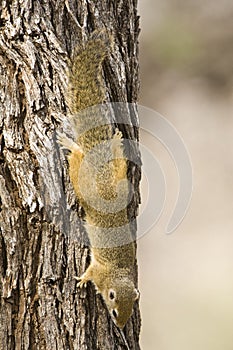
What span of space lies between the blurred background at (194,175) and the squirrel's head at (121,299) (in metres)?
2.12

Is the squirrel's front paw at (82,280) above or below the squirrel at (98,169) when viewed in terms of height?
below

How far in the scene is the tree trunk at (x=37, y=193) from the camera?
2047 millimetres

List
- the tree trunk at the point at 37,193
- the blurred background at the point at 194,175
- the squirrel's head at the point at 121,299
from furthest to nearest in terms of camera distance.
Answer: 1. the blurred background at the point at 194,175
2. the squirrel's head at the point at 121,299
3. the tree trunk at the point at 37,193

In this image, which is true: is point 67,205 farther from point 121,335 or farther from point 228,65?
point 228,65

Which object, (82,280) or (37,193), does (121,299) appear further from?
(37,193)

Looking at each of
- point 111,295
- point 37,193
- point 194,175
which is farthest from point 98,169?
point 194,175

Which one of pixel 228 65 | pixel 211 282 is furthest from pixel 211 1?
pixel 211 282

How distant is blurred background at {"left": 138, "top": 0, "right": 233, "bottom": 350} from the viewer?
4754mm

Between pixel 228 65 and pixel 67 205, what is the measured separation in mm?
4012

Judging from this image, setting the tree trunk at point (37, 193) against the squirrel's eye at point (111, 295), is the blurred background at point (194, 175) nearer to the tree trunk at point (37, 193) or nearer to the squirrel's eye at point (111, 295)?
the squirrel's eye at point (111, 295)

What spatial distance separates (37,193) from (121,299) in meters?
0.44

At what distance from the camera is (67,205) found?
2080 millimetres

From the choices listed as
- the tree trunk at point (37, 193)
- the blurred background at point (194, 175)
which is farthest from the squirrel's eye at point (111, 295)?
the blurred background at point (194, 175)


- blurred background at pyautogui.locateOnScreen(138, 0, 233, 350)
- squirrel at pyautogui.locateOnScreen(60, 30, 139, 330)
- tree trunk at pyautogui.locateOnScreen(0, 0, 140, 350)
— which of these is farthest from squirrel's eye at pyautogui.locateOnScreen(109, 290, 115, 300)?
blurred background at pyautogui.locateOnScreen(138, 0, 233, 350)
